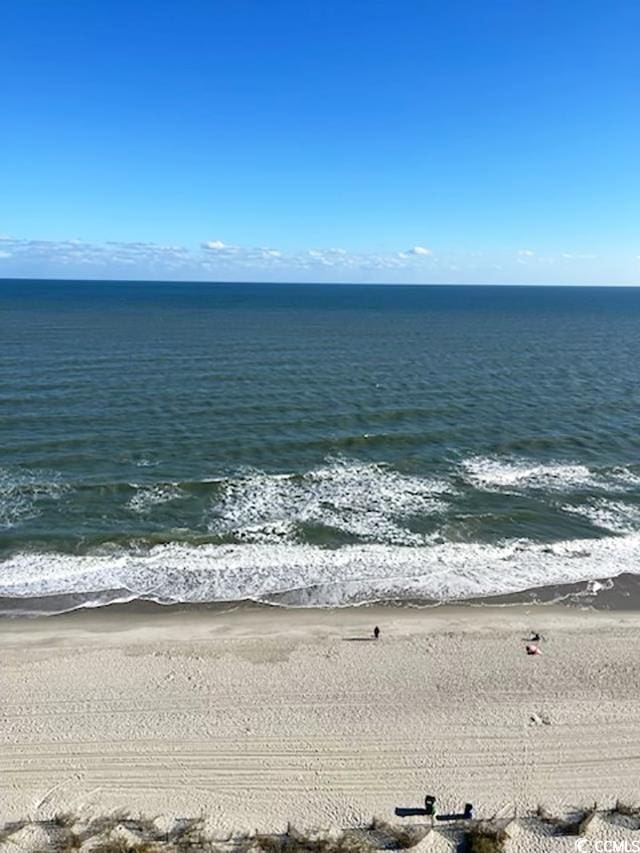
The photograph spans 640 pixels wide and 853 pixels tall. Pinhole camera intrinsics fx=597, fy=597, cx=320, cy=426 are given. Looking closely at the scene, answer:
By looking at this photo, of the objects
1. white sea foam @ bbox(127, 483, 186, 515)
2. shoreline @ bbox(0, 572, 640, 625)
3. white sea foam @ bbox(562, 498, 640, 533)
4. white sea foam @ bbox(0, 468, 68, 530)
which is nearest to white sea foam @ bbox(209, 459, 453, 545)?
white sea foam @ bbox(127, 483, 186, 515)

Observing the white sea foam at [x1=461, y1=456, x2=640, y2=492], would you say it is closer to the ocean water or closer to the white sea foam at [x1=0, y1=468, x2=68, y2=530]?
the ocean water

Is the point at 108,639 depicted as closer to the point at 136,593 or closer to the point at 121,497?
the point at 136,593

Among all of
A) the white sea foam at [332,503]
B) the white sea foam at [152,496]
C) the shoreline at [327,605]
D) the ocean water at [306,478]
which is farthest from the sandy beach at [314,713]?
the white sea foam at [152,496]

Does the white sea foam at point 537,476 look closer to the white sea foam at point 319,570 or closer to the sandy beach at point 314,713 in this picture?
the white sea foam at point 319,570

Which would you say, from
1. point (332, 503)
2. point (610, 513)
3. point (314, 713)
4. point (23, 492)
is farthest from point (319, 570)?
point (23, 492)

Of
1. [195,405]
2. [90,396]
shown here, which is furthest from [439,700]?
[90,396]

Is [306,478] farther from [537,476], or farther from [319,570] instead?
[537,476]
